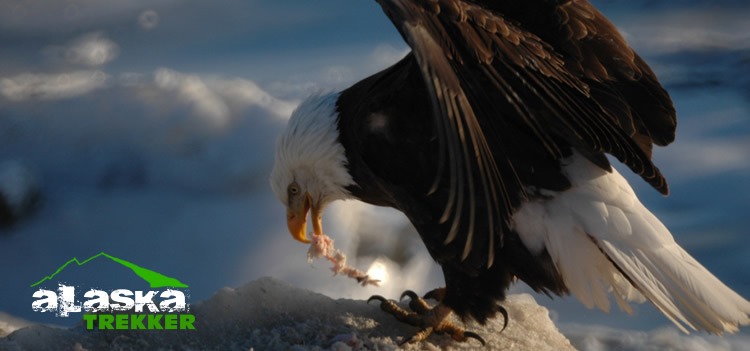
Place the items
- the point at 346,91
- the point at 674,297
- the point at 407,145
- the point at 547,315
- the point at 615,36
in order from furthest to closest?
the point at 547,315 → the point at 346,91 → the point at 615,36 → the point at 407,145 → the point at 674,297

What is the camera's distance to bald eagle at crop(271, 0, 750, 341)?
6.14 ft

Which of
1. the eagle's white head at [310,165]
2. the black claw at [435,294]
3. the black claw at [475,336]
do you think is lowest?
the black claw at [475,336]

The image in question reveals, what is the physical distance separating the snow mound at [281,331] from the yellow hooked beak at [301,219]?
233 millimetres

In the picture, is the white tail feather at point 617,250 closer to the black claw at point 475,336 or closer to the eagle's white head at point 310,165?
the black claw at point 475,336

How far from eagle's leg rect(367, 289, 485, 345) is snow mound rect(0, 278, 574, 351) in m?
0.03

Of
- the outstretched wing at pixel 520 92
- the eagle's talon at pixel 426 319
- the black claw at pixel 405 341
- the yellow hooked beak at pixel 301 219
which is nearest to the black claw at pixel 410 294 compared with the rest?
the eagle's talon at pixel 426 319

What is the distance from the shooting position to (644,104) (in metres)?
2.35

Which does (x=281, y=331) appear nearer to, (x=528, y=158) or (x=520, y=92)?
(x=528, y=158)

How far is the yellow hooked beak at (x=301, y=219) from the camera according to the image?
2766 mm

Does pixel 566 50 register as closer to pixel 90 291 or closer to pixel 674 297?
pixel 674 297

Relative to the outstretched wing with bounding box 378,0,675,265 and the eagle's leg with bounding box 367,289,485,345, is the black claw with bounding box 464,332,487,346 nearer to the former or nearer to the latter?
the eagle's leg with bounding box 367,289,485,345

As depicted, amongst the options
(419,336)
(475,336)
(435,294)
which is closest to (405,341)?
(419,336)

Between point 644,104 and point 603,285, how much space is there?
0.60 meters

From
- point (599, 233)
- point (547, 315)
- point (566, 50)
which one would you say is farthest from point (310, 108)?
point (547, 315)
